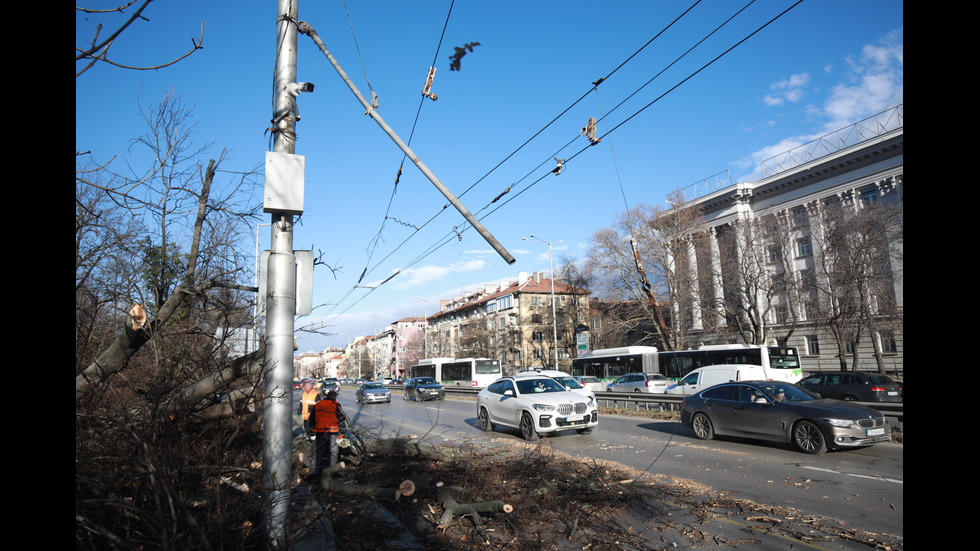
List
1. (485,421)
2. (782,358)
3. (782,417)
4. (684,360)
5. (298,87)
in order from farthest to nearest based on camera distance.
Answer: (684,360)
(782,358)
(485,421)
(782,417)
(298,87)

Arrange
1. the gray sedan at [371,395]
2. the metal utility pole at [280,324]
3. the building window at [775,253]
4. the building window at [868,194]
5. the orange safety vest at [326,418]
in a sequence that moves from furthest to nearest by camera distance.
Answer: the building window at [868,194] → the building window at [775,253] → the gray sedan at [371,395] → the orange safety vest at [326,418] → the metal utility pole at [280,324]

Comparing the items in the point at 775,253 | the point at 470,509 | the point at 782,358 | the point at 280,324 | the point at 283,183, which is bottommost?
the point at 470,509

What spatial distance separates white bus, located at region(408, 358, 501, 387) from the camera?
4072cm

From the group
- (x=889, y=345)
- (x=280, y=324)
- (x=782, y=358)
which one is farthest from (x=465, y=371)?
(x=280, y=324)

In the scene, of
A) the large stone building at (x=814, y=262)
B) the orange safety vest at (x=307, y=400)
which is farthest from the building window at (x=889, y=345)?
the orange safety vest at (x=307, y=400)

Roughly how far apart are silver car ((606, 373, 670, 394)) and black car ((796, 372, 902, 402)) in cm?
732

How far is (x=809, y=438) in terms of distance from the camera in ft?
34.2

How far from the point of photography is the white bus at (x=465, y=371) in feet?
134

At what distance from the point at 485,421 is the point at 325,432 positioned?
7.98 meters

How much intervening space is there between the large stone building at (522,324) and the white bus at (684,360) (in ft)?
61.8

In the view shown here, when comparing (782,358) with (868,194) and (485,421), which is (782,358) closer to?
(868,194)

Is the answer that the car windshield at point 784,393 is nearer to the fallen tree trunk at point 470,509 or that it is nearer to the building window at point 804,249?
the fallen tree trunk at point 470,509

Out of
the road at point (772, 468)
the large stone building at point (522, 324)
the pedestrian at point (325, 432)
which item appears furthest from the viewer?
the large stone building at point (522, 324)

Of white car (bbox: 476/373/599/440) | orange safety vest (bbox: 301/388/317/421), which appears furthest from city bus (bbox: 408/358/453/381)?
orange safety vest (bbox: 301/388/317/421)
